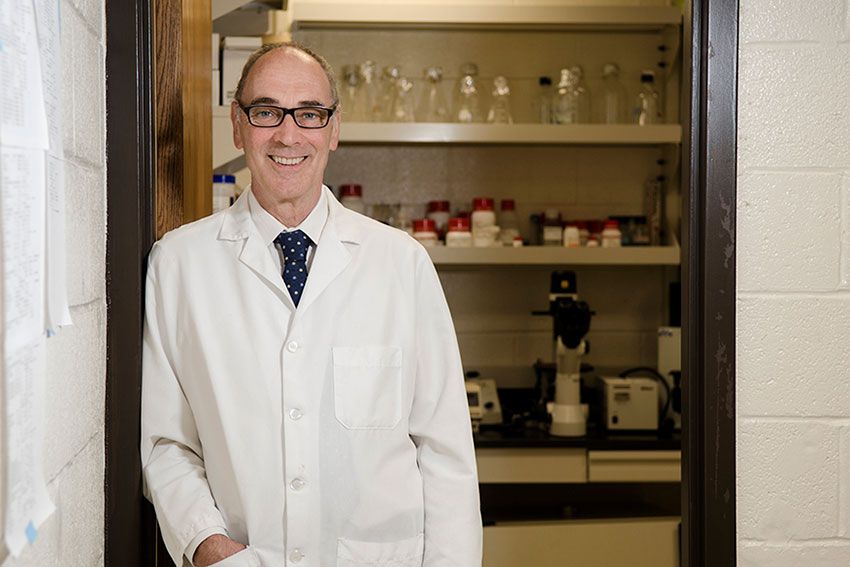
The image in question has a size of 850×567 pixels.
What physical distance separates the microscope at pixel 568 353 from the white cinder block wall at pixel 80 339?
1989 mm

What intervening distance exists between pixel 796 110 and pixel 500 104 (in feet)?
6.38

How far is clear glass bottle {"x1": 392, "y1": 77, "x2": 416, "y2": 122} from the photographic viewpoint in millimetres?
3312

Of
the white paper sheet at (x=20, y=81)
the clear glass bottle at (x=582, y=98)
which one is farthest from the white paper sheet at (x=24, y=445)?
the clear glass bottle at (x=582, y=98)

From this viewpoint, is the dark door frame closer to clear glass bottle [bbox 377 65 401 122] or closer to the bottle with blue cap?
the bottle with blue cap

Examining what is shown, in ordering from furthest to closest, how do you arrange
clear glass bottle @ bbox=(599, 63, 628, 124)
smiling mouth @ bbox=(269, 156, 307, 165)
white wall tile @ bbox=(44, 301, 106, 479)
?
clear glass bottle @ bbox=(599, 63, 628, 124) < smiling mouth @ bbox=(269, 156, 307, 165) < white wall tile @ bbox=(44, 301, 106, 479)

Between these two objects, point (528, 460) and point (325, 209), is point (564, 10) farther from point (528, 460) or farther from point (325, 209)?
point (325, 209)

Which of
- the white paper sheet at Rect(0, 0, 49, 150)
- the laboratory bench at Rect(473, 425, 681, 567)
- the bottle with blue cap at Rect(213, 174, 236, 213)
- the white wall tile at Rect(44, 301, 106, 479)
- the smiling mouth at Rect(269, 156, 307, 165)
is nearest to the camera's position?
the white paper sheet at Rect(0, 0, 49, 150)

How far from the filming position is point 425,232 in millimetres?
3324

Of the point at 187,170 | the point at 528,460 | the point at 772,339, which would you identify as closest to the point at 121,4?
the point at 187,170

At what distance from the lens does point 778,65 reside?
5.06 feet

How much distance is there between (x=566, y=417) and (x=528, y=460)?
0.63ft

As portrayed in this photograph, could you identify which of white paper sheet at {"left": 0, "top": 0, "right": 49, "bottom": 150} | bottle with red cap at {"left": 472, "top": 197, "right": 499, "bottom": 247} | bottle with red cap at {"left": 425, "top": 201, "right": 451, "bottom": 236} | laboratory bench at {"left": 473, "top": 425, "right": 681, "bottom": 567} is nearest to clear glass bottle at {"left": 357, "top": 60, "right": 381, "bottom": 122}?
bottle with red cap at {"left": 425, "top": 201, "right": 451, "bottom": 236}

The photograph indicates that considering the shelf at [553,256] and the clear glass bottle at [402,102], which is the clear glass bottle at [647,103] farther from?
the clear glass bottle at [402,102]

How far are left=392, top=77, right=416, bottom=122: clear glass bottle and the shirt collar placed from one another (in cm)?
173
